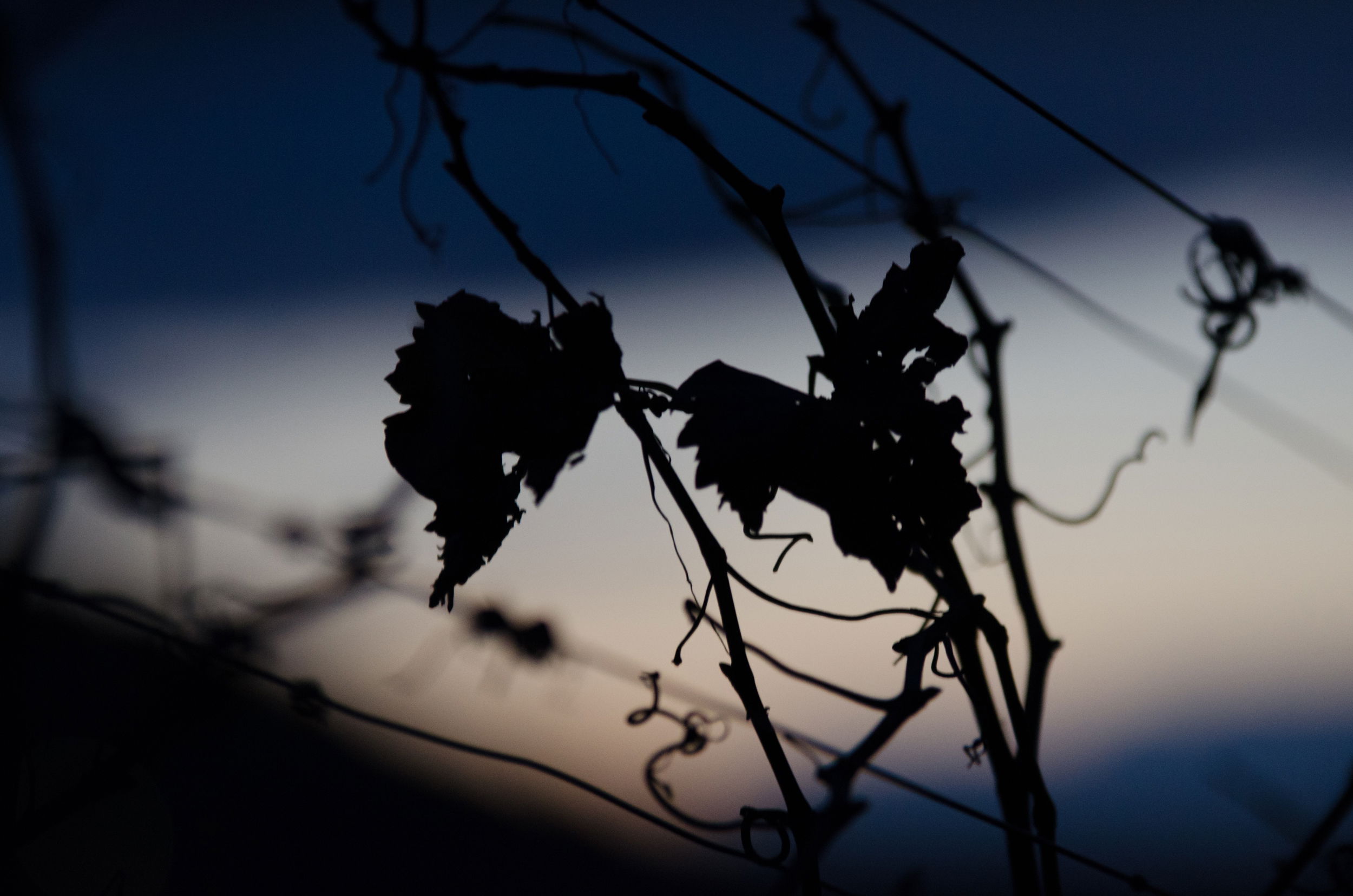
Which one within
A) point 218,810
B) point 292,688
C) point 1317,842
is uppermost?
point 1317,842

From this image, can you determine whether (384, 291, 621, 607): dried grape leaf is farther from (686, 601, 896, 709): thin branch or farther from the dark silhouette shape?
the dark silhouette shape

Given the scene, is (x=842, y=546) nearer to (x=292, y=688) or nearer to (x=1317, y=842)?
(x=292, y=688)

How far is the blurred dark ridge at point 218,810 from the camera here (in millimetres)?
556

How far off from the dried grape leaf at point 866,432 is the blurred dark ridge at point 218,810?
463 mm

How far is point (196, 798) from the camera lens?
109 centimetres

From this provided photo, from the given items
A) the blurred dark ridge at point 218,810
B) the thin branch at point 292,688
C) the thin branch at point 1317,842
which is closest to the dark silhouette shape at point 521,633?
the blurred dark ridge at point 218,810

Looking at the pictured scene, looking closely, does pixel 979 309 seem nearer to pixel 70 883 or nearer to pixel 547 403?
pixel 547 403

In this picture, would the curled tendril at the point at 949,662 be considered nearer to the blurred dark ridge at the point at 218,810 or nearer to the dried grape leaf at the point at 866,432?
the dried grape leaf at the point at 866,432

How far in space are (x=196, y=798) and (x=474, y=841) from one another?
769 mm

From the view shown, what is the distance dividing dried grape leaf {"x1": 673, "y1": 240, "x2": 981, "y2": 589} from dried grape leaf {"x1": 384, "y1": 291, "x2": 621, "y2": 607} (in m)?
0.04

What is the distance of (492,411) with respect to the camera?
29cm

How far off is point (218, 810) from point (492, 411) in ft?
3.54

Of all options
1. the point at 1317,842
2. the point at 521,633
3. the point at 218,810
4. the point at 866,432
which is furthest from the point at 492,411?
the point at 218,810

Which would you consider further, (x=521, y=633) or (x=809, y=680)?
(x=521, y=633)
